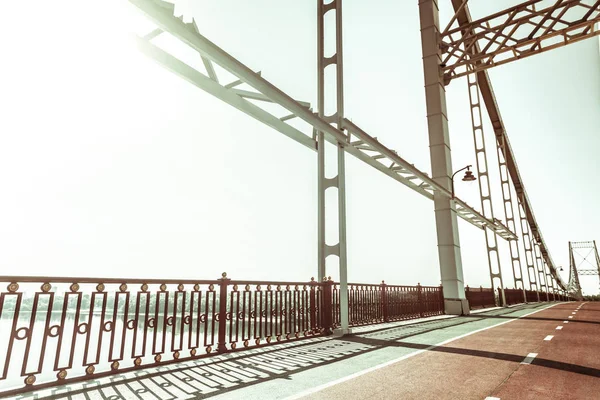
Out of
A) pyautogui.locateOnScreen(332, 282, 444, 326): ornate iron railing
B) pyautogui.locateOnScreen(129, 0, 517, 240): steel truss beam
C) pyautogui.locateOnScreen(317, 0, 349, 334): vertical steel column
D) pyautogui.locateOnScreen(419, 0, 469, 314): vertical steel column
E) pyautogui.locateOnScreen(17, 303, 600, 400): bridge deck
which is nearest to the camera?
pyautogui.locateOnScreen(17, 303, 600, 400): bridge deck

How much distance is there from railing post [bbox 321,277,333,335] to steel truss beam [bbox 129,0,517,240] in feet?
13.2

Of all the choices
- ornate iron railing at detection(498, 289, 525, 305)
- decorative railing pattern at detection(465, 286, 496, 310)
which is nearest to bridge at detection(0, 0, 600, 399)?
decorative railing pattern at detection(465, 286, 496, 310)

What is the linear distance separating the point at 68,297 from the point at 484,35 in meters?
23.5

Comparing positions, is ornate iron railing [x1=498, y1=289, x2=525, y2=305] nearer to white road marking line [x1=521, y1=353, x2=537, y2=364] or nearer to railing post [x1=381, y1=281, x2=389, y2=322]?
railing post [x1=381, y1=281, x2=389, y2=322]

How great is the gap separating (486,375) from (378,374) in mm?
1426

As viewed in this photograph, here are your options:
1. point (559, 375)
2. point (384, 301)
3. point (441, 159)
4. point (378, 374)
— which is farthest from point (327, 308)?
point (441, 159)

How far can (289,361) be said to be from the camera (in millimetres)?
5766

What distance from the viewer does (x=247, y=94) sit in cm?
796

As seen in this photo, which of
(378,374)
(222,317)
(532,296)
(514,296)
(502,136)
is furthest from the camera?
→ (502,136)

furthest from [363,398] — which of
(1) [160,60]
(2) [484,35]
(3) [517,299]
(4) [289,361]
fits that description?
(3) [517,299]

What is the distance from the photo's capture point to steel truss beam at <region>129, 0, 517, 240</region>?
17.7 ft

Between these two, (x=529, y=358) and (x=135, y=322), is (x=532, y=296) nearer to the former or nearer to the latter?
(x=529, y=358)

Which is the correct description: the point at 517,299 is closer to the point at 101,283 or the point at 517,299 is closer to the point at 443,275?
the point at 443,275

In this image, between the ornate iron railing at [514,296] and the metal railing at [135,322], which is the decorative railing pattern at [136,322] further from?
the ornate iron railing at [514,296]
